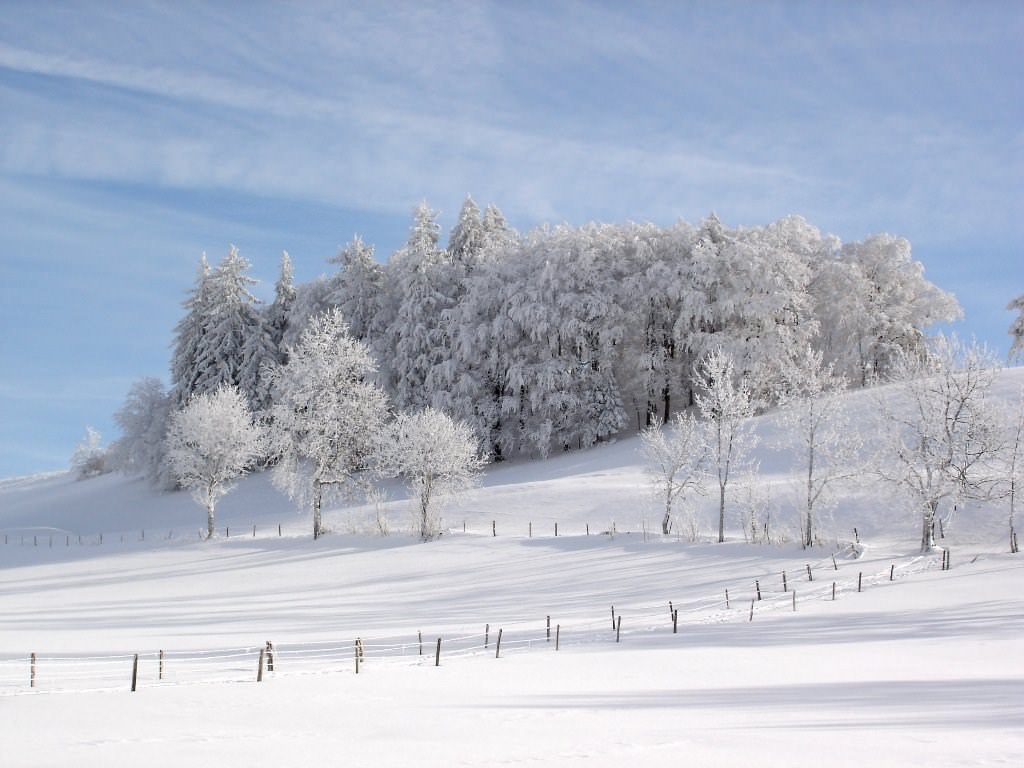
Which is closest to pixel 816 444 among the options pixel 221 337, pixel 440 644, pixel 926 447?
pixel 926 447

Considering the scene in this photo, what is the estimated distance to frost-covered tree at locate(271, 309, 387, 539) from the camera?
151 ft

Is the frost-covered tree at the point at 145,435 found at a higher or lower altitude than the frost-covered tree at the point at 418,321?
lower

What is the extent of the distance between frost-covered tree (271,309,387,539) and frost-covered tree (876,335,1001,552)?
979 inches

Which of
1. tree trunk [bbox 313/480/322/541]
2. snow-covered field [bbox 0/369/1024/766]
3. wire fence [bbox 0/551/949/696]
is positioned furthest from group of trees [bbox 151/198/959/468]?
wire fence [bbox 0/551/949/696]

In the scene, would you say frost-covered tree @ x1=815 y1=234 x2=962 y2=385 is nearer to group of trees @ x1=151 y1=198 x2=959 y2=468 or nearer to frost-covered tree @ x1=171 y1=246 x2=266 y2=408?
group of trees @ x1=151 y1=198 x2=959 y2=468

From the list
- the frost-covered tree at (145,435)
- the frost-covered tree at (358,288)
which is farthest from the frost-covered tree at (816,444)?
the frost-covered tree at (145,435)

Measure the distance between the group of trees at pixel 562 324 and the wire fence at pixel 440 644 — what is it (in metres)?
23.5

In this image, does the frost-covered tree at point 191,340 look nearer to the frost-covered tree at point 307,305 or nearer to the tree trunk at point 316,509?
the frost-covered tree at point 307,305

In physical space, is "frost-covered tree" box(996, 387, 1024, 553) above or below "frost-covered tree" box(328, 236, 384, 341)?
below

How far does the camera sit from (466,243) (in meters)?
67.6

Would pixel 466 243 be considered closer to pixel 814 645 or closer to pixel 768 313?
pixel 768 313

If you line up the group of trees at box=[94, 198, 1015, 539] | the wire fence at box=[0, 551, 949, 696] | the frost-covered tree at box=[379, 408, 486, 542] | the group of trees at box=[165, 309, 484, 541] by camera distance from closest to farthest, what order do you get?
the wire fence at box=[0, 551, 949, 696], the frost-covered tree at box=[379, 408, 486, 542], the group of trees at box=[165, 309, 484, 541], the group of trees at box=[94, 198, 1015, 539]

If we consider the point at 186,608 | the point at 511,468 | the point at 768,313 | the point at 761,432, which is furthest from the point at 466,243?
the point at 186,608

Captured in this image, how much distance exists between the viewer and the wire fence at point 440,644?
1997 centimetres
